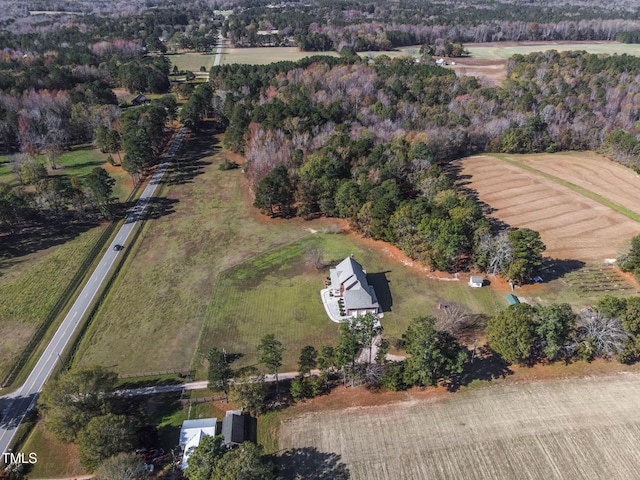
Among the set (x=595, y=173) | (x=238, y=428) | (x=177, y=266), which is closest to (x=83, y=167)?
(x=177, y=266)

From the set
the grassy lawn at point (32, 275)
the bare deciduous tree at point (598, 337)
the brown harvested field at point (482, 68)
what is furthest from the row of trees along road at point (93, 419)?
the brown harvested field at point (482, 68)

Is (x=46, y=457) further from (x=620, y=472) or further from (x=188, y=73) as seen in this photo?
(x=188, y=73)

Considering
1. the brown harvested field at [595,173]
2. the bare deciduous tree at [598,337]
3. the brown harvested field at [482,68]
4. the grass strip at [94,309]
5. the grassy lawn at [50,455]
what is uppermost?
the brown harvested field at [482,68]

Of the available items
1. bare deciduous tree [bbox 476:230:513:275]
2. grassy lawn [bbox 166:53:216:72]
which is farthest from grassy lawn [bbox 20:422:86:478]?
grassy lawn [bbox 166:53:216:72]

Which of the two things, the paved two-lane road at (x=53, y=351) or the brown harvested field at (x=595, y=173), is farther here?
the brown harvested field at (x=595, y=173)

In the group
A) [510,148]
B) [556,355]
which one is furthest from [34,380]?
[510,148]

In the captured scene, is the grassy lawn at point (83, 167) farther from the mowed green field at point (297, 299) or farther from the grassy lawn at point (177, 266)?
the mowed green field at point (297, 299)

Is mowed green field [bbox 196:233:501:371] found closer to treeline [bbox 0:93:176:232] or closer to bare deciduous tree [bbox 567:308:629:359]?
bare deciduous tree [bbox 567:308:629:359]

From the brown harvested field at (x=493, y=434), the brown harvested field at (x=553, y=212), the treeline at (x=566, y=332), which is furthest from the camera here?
the brown harvested field at (x=553, y=212)
